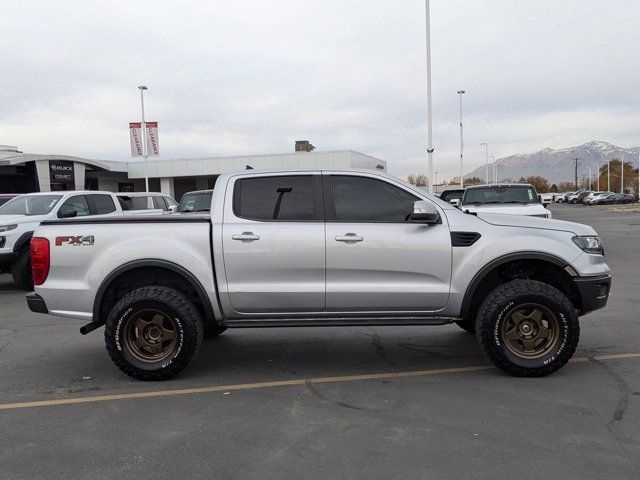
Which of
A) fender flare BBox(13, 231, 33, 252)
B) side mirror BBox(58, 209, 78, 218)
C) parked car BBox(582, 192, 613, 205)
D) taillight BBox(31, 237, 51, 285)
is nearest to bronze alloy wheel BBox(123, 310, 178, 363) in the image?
taillight BBox(31, 237, 51, 285)

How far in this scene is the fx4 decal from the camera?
521 cm

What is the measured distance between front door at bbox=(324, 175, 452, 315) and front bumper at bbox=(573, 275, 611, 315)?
1233mm

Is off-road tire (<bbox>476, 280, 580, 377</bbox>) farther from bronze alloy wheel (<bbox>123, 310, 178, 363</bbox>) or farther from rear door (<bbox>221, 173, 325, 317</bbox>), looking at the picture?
bronze alloy wheel (<bbox>123, 310, 178, 363</bbox>)

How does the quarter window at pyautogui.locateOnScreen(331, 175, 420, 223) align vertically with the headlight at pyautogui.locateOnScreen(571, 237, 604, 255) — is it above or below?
above

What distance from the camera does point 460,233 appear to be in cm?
512

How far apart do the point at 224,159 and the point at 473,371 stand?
146ft

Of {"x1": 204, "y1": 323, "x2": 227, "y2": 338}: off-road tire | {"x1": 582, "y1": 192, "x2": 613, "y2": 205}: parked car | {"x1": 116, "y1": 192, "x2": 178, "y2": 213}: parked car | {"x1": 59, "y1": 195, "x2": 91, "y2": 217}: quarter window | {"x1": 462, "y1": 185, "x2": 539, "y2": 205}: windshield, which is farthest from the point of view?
{"x1": 582, "y1": 192, "x2": 613, "y2": 205}: parked car

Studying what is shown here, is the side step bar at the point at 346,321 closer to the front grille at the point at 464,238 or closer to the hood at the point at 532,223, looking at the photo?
the front grille at the point at 464,238

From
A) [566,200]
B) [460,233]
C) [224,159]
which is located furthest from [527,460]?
[566,200]

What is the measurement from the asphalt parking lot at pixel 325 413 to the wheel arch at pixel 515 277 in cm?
68

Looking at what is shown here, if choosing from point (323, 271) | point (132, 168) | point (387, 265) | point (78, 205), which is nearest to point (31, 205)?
point (78, 205)

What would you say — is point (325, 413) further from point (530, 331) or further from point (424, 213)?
point (530, 331)

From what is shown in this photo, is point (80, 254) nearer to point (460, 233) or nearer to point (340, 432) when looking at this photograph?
point (340, 432)

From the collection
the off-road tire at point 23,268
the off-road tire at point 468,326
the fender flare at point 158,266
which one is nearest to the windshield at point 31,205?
the off-road tire at point 23,268
